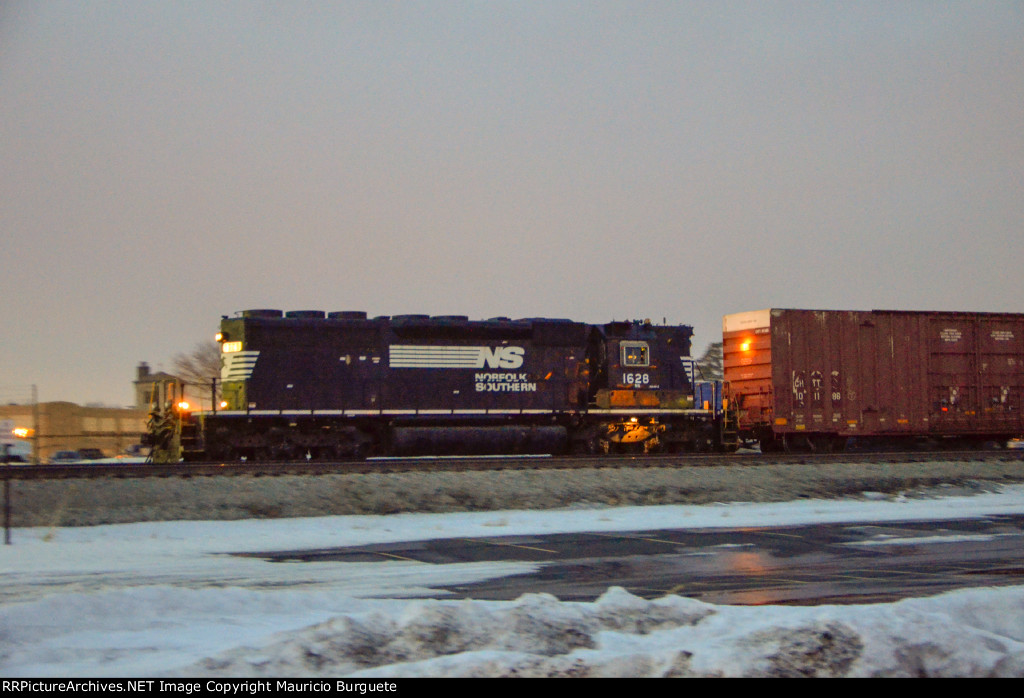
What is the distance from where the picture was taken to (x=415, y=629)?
646cm

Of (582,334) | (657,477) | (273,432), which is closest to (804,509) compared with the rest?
(657,477)

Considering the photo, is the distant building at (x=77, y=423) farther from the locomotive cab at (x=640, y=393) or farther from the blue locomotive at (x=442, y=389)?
the locomotive cab at (x=640, y=393)

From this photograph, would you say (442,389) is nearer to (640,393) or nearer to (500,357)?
(500,357)

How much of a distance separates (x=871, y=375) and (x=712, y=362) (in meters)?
35.5

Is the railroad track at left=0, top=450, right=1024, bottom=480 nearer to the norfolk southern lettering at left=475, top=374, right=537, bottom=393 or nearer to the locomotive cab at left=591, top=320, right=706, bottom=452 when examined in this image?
the locomotive cab at left=591, top=320, right=706, bottom=452

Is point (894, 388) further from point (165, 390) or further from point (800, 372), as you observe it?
point (165, 390)

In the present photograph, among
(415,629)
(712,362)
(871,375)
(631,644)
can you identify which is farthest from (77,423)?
(631,644)

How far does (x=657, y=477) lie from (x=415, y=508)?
5.96 m

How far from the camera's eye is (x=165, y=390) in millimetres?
23250

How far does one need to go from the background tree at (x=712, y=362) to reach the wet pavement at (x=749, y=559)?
46.1 metres

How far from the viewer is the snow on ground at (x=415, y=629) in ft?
18.5

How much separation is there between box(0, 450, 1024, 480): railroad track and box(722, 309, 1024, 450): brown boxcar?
1.87 metres

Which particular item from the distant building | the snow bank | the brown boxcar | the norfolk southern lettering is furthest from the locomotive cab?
the distant building

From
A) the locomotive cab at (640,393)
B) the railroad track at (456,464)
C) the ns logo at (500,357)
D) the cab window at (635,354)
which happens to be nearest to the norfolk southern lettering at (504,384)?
the ns logo at (500,357)
